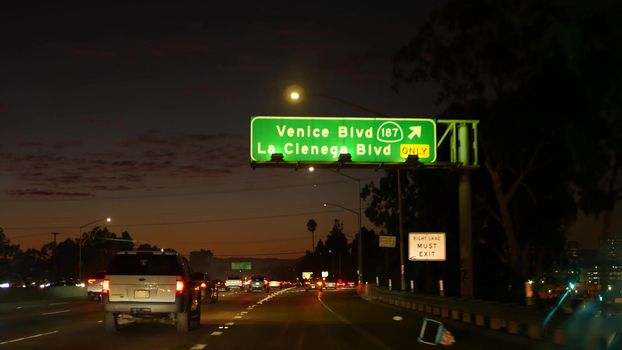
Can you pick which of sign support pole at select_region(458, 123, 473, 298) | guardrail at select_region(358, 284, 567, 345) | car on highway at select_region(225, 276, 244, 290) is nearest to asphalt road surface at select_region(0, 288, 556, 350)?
guardrail at select_region(358, 284, 567, 345)

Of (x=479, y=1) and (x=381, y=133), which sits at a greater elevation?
(x=479, y=1)

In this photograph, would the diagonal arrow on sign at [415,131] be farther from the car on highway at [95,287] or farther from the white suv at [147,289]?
the car on highway at [95,287]

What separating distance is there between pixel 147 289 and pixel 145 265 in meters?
0.73

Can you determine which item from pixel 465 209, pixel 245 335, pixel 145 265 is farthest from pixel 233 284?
pixel 245 335

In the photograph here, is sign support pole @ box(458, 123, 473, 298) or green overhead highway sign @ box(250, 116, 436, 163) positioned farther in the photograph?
sign support pole @ box(458, 123, 473, 298)

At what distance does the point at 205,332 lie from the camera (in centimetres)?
2197

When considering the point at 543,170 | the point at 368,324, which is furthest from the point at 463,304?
the point at 543,170

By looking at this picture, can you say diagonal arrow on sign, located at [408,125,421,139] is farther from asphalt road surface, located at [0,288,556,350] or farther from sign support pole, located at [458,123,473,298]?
asphalt road surface, located at [0,288,556,350]

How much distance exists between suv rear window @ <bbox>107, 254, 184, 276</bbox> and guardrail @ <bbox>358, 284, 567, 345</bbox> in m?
8.90

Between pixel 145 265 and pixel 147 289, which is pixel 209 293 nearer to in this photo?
pixel 145 265

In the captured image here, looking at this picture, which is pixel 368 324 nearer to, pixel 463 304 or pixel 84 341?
pixel 463 304

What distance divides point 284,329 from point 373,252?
100 meters

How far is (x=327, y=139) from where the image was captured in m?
30.2

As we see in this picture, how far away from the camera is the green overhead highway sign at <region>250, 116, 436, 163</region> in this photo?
3023 cm
